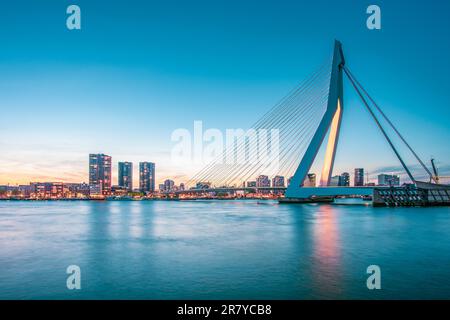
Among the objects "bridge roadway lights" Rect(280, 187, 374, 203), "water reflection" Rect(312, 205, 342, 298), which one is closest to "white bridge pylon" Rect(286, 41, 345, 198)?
"bridge roadway lights" Rect(280, 187, 374, 203)

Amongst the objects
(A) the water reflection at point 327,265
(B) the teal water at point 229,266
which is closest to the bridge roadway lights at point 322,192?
(B) the teal water at point 229,266

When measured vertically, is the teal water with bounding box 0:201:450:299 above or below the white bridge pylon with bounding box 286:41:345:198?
below

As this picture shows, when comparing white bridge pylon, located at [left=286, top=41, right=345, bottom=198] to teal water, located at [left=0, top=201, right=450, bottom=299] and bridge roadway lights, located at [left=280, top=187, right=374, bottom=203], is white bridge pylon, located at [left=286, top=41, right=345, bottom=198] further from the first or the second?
teal water, located at [left=0, top=201, right=450, bottom=299]

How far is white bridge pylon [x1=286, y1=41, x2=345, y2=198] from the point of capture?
3394 cm

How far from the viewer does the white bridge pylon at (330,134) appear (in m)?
33.9

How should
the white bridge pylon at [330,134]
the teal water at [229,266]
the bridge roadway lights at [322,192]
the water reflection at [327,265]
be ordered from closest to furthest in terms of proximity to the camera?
the teal water at [229,266] < the water reflection at [327,265] < the white bridge pylon at [330,134] < the bridge roadway lights at [322,192]

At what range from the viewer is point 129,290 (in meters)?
8.21

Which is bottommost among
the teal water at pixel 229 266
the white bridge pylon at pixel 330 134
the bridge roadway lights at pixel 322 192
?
the teal water at pixel 229 266

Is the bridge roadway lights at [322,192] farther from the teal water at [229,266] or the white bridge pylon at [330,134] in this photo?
the teal water at [229,266]

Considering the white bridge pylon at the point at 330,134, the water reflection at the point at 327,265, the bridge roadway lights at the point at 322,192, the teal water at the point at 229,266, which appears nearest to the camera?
the teal water at the point at 229,266

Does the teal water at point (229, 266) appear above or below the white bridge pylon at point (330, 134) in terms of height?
below

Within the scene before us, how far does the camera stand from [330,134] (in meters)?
36.7
